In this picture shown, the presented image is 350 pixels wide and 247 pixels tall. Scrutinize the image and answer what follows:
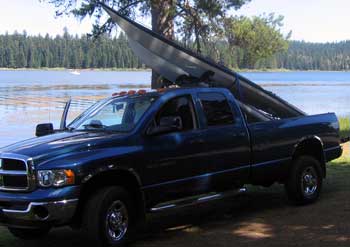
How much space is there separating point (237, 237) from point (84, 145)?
2073 millimetres

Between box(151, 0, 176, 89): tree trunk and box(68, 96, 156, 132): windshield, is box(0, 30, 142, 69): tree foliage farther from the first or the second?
box(68, 96, 156, 132): windshield

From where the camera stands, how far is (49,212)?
5.95m

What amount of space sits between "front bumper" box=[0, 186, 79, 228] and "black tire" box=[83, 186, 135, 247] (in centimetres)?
21

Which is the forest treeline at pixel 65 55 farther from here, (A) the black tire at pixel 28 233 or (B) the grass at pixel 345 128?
(A) the black tire at pixel 28 233

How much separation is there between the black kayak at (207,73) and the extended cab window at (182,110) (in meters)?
1.25

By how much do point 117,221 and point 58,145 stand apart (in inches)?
40.0

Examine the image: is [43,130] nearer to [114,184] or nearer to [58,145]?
[58,145]

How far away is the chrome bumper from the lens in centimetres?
595

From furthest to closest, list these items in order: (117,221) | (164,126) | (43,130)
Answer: (43,130) < (164,126) < (117,221)

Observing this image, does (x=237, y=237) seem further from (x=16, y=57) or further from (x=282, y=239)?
(x=16, y=57)

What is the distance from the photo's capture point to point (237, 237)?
6.96 metres

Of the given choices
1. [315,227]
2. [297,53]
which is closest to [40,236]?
[315,227]

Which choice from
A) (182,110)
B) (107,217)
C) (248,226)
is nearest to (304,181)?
(248,226)

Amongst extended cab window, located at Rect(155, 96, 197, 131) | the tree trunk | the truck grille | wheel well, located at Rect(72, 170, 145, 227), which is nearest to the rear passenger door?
extended cab window, located at Rect(155, 96, 197, 131)
